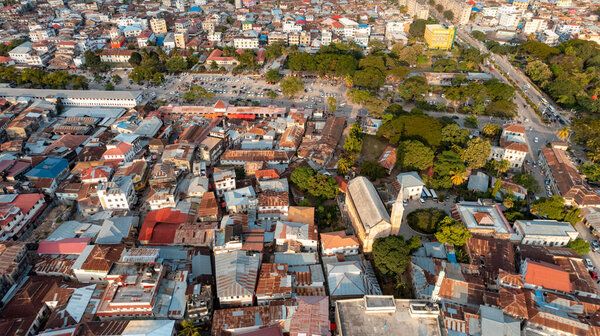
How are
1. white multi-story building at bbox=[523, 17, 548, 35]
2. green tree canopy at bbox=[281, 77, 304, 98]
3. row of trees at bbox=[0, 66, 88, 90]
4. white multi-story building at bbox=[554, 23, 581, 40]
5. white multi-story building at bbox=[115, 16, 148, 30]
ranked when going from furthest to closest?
white multi-story building at bbox=[523, 17, 548, 35]
white multi-story building at bbox=[115, 16, 148, 30]
white multi-story building at bbox=[554, 23, 581, 40]
row of trees at bbox=[0, 66, 88, 90]
green tree canopy at bbox=[281, 77, 304, 98]

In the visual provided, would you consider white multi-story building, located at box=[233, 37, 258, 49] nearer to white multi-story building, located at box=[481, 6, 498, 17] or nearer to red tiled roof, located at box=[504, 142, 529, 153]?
red tiled roof, located at box=[504, 142, 529, 153]

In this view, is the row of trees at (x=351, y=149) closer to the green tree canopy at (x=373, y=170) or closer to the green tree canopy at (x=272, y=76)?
the green tree canopy at (x=373, y=170)

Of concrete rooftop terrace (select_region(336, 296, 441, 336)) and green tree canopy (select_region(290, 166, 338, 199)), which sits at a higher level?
green tree canopy (select_region(290, 166, 338, 199))

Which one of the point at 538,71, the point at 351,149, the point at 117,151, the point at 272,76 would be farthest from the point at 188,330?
the point at 538,71

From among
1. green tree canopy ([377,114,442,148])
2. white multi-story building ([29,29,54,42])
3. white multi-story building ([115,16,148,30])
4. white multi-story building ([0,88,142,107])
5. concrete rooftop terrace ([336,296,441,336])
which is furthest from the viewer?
white multi-story building ([115,16,148,30])

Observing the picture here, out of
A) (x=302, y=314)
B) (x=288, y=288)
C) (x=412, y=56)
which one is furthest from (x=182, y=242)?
(x=412, y=56)

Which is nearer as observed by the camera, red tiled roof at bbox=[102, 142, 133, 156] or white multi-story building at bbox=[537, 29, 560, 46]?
red tiled roof at bbox=[102, 142, 133, 156]

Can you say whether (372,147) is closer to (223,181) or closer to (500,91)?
(223,181)

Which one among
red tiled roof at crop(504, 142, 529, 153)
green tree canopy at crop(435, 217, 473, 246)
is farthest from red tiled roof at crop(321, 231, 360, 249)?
red tiled roof at crop(504, 142, 529, 153)
